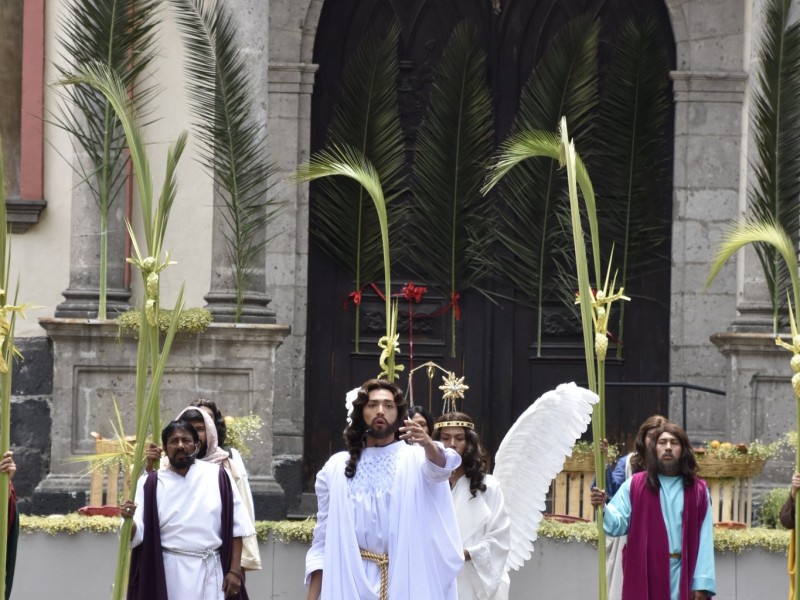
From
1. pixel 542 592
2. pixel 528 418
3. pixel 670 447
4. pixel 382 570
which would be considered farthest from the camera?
pixel 542 592

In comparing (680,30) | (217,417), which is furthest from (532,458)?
(680,30)

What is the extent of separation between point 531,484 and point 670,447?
110 centimetres

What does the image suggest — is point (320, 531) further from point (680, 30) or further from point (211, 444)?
point (680, 30)

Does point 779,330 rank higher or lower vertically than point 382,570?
higher

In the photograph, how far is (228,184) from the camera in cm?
1322

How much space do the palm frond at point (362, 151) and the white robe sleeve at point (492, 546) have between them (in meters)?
5.62

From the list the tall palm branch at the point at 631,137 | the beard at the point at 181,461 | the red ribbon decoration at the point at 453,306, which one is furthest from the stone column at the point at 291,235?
the beard at the point at 181,461

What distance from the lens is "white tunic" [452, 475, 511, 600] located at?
9.55 meters

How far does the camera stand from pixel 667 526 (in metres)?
9.41

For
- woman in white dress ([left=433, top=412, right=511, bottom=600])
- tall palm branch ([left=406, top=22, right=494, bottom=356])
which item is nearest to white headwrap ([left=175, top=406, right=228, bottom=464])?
woman in white dress ([left=433, top=412, right=511, bottom=600])

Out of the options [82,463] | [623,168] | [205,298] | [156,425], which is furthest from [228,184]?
[156,425]

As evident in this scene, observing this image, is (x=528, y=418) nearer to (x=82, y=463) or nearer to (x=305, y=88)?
(x=82, y=463)

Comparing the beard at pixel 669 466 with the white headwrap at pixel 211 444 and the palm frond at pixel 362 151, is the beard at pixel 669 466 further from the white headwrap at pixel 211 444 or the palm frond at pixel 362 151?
the palm frond at pixel 362 151

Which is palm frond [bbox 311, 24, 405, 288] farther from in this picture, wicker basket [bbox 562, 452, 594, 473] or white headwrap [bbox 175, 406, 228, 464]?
white headwrap [bbox 175, 406, 228, 464]
